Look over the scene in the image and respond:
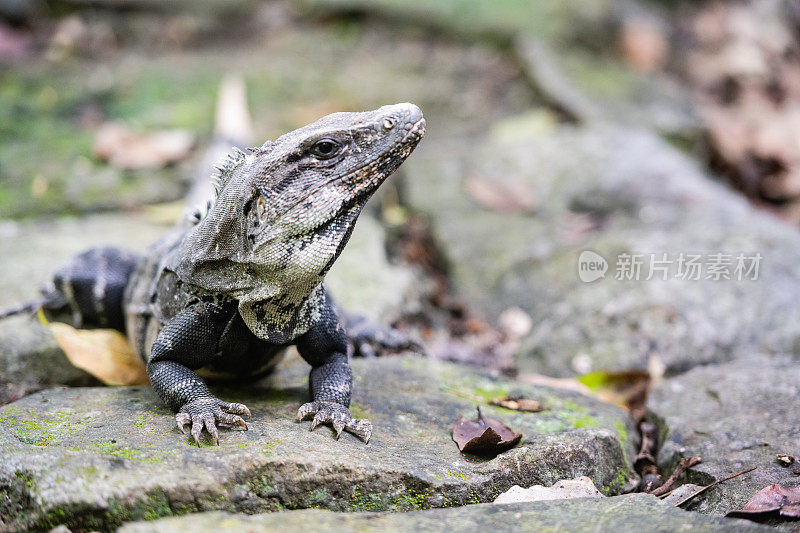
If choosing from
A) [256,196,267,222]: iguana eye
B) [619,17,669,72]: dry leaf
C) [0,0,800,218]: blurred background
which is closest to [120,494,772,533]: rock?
[256,196,267,222]: iguana eye

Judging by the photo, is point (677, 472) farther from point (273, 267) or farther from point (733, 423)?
point (273, 267)

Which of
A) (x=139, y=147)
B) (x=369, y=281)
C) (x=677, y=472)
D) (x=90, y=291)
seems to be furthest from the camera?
(x=139, y=147)

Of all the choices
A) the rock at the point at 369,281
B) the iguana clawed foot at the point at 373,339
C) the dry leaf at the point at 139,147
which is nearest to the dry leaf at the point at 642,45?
the rock at the point at 369,281

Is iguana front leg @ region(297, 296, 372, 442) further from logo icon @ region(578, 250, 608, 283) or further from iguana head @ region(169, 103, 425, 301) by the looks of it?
logo icon @ region(578, 250, 608, 283)

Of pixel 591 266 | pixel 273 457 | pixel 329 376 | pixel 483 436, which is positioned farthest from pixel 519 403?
pixel 591 266

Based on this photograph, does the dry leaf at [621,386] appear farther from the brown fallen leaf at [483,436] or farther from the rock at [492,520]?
the rock at [492,520]
